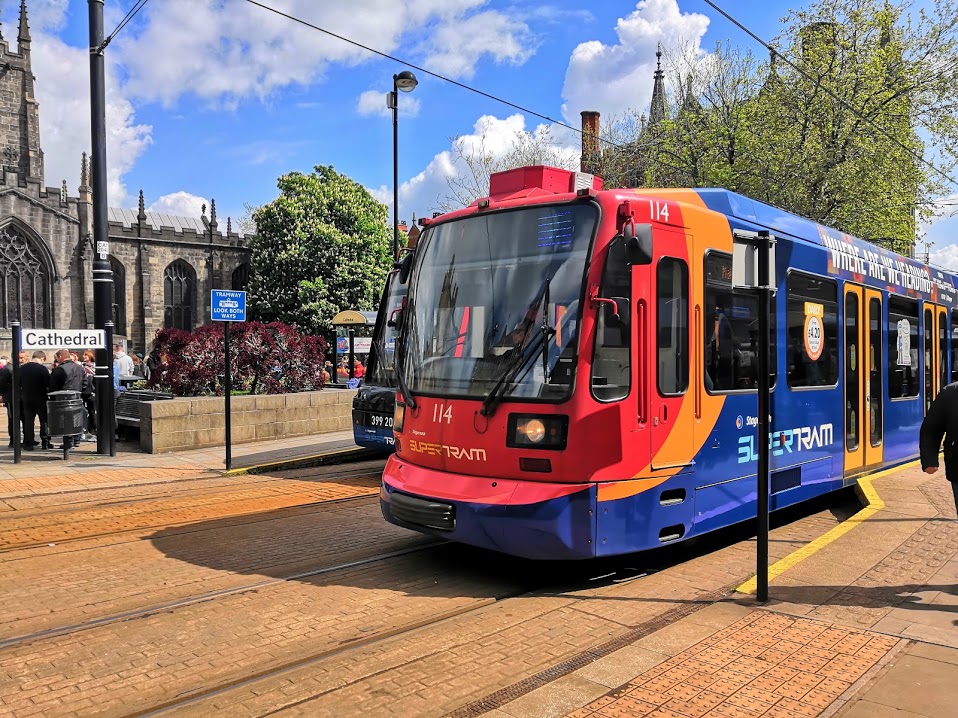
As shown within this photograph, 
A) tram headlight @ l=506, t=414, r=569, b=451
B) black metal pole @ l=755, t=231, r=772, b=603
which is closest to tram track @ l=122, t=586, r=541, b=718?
tram headlight @ l=506, t=414, r=569, b=451

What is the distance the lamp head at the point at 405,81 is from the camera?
20336mm

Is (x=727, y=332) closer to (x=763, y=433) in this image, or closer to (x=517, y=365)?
(x=763, y=433)

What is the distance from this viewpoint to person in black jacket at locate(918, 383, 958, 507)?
5.62 m

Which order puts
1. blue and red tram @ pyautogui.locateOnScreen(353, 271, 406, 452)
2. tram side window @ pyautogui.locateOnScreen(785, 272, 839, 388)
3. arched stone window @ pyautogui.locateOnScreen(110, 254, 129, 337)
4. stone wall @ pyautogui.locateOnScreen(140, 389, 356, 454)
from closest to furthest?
tram side window @ pyautogui.locateOnScreen(785, 272, 839, 388) → blue and red tram @ pyautogui.locateOnScreen(353, 271, 406, 452) → stone wall @ pyautogui.locateOnScreen(140, 389, 356, 454) → arched stone window @ pyautogui.locateOnScreen(110, 254, 129, 337)

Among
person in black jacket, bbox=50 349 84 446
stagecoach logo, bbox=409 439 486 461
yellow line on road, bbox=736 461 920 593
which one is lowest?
yellow line on road, bbox=736 461 920 593

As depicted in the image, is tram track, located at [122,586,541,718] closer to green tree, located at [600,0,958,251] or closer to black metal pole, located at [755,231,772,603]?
black metal pole, located at [755,231,772,603]

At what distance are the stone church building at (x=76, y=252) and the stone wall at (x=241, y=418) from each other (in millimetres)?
30478

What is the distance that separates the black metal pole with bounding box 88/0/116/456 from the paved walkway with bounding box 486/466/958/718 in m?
11.3

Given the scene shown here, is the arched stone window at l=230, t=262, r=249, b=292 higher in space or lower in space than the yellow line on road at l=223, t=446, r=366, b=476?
higher

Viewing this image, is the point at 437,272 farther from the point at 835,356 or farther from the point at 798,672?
the point at 835,356

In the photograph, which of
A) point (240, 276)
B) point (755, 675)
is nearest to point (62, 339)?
point (755, 675)

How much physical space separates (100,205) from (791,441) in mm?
11805

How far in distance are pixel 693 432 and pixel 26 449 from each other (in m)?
13.0

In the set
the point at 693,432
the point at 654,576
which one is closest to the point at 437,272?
the point at 693,432
